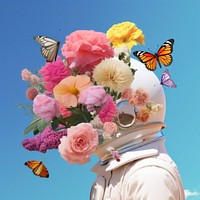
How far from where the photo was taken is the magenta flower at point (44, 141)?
294cm

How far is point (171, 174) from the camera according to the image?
347 cm

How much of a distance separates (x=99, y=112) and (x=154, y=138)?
94cm

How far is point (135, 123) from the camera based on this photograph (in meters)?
3.58

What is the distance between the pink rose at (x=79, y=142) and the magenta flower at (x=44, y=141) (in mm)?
207

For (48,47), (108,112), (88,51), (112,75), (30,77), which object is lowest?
(108,112)

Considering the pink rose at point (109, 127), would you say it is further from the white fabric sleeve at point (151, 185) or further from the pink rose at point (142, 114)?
the white fabric sleeve at point (151, 185)

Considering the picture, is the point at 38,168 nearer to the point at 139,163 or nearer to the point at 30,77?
the point at 30,77

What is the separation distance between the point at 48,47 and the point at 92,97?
66cm

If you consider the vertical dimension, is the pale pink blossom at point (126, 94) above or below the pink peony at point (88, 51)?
below

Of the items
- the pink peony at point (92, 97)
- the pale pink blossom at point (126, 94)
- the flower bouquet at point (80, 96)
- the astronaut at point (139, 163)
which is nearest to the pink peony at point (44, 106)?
the flower bouquet at point (80, 96)

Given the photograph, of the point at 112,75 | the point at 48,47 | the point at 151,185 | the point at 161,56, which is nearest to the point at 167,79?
the point at 161,56

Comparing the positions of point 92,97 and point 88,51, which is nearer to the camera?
point 92,97

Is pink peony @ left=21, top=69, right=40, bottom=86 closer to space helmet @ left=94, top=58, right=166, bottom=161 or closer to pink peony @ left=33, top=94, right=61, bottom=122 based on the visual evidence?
pink peony @ left=33, top=94, right=61, bottom=122

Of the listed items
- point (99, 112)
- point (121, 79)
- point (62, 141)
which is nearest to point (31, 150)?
point (62, 141)
